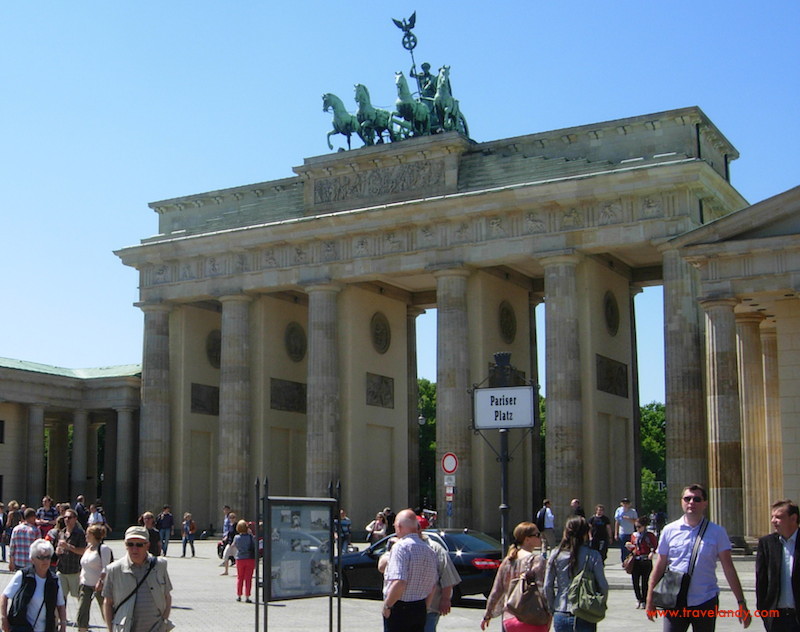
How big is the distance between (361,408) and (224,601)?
2764 cm

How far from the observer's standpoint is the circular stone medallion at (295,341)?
186 feet

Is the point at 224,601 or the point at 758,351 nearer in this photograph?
the point at 224,601

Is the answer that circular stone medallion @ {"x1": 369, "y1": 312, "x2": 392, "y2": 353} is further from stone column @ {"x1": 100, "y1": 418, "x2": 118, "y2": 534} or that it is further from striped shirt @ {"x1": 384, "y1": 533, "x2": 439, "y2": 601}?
striped shirt @ {"x1": 384, "y1": 533, "x2": 439, "y2": 601}

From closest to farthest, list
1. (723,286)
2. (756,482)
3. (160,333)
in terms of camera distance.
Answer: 1. (723,286)
2. (756,482)
3. (160,333)

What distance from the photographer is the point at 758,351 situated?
36188 millimetres

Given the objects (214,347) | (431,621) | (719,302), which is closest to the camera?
(431,621)

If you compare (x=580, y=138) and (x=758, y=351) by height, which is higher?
(x=580, y=138)

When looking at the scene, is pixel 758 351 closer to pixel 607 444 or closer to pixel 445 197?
pixel 607 444

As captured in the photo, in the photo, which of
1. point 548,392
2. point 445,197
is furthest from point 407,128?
point 548,392

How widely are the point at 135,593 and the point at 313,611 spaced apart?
12306 mm

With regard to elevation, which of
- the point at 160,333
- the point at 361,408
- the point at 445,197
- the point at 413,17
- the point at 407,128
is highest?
the point at 413,17

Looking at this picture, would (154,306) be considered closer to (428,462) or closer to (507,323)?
(507,323)

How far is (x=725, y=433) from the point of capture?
114ft

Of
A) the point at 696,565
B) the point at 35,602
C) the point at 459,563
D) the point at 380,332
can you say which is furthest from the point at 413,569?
the point at 380,332
